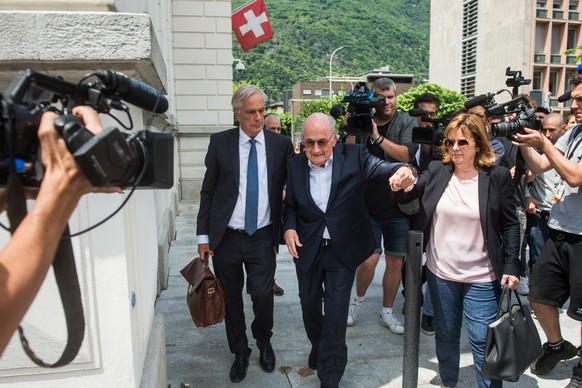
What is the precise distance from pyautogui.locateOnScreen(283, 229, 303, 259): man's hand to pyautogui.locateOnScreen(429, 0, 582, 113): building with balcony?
130 ft

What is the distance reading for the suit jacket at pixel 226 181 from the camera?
3.48m

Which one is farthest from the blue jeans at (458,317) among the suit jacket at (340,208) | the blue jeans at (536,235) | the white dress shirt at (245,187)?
the blue jeans at (536,235)

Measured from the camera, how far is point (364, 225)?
337cm

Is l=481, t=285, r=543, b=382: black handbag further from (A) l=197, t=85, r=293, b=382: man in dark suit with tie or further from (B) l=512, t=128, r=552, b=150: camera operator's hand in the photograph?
(A) l=197, t=85, r=293, b=382: man in dark suit with tie

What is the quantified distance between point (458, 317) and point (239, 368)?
1.54m

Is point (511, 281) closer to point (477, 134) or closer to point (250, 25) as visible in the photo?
point (477, 134)

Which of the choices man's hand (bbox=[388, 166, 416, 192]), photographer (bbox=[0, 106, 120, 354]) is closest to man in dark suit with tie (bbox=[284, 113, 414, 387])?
man's hand (bbox=[388, 166, 416, 192])

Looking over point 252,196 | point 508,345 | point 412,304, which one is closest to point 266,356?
point 252,196

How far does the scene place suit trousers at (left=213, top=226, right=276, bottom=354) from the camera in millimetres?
3504

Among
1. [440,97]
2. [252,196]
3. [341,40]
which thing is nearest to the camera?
[252,196]

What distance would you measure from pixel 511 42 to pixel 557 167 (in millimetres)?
44159

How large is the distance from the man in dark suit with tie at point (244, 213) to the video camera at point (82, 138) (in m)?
2.15

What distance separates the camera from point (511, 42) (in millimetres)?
41781

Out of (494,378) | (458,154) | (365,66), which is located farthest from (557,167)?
(365,66)
